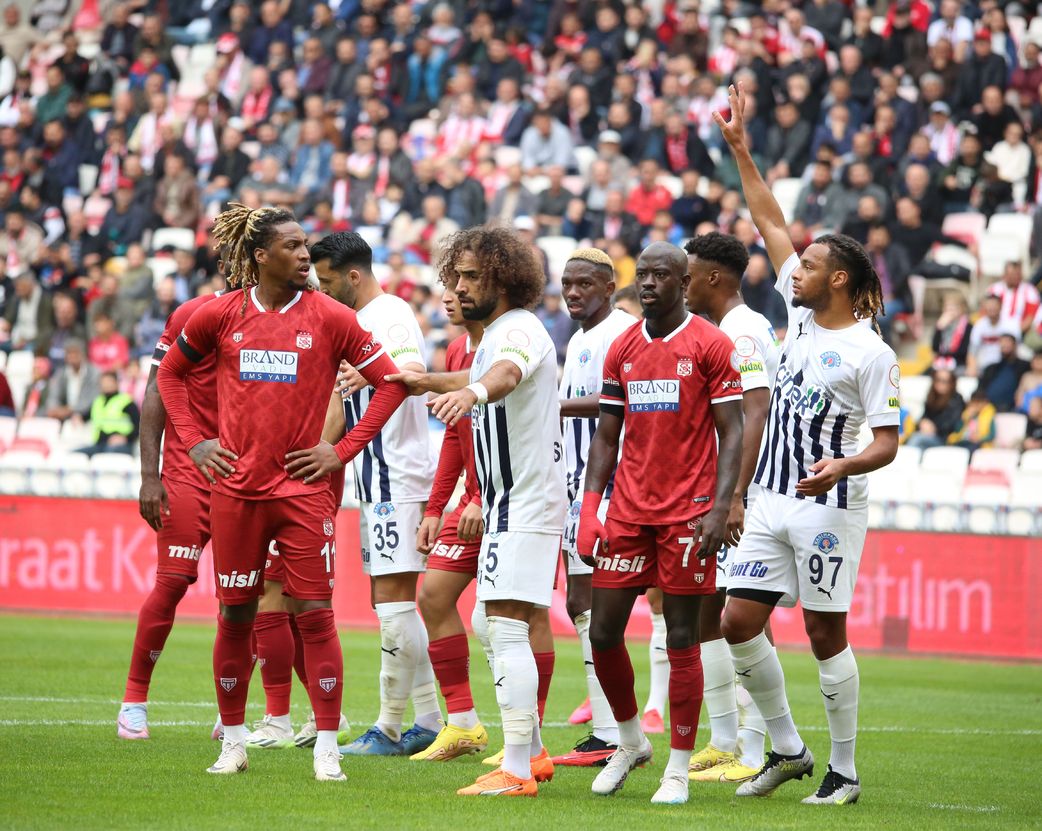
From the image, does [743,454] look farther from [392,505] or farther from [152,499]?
[152,499]

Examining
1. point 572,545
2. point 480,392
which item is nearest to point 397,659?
point 572,545

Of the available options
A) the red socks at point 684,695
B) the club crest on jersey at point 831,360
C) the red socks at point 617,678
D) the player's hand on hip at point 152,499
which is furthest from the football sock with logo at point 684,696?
the player's hand on hip at point 152,499

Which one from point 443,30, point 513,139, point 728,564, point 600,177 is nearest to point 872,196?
point 600,177

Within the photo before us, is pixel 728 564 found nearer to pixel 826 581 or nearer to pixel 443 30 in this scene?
pixel 826 581

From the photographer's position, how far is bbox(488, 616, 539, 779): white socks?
7.16 m

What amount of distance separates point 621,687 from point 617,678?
7 centimetres

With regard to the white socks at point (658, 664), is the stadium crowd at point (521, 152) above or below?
above

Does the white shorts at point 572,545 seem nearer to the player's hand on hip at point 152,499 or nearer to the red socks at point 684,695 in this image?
the red socks at point 684,695

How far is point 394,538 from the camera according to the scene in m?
8.89

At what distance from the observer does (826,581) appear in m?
7.46

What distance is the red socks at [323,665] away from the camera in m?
7.38

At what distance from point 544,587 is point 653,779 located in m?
1.42

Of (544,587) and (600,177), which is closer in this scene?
(544,587)

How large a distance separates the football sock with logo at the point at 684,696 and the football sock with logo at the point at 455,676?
167 cm
